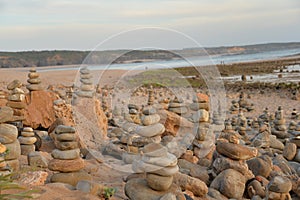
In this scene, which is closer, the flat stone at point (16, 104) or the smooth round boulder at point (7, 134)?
the smooth round boulder at point (7, 134)

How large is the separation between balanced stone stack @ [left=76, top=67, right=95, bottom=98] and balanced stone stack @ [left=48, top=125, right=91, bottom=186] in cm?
384

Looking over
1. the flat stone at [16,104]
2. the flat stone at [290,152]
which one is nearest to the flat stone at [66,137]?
the flat stone at [16,104]

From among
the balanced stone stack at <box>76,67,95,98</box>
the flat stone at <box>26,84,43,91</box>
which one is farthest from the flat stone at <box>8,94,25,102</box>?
the balanced stone stack at <box>76,67,95,98</box>

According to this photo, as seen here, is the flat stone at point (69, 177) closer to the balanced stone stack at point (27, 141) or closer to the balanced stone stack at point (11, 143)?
the balanced stone stack at point (11, 143)

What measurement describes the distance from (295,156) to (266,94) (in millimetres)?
14198

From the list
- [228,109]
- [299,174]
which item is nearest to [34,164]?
[299,174]

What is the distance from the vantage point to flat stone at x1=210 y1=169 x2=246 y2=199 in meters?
5.74

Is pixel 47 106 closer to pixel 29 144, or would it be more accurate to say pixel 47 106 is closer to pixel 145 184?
pixel 29 144

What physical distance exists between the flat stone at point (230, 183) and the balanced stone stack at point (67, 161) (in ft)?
6.17

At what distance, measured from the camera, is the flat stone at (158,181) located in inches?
173

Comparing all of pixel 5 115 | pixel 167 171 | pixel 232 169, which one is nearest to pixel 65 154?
pixel 5 115

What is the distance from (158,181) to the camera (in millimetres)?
4402

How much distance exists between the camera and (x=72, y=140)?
5.14m

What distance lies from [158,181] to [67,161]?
1332mm
